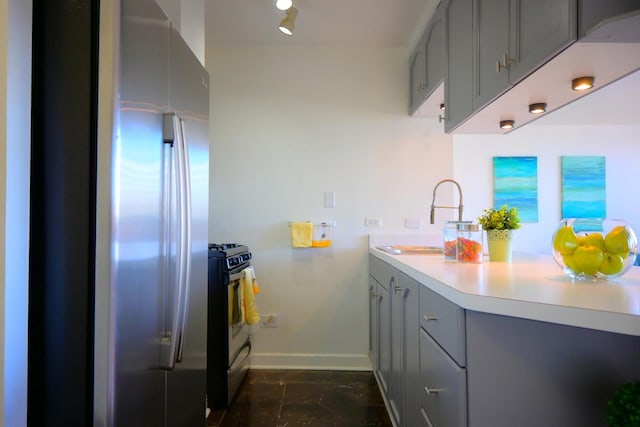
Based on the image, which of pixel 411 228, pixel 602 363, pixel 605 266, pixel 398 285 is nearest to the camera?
pixel 602 363

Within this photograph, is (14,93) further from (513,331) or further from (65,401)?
(513,331)

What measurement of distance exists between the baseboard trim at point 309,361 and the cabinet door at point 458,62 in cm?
187

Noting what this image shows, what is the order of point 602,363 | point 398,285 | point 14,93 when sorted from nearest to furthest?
point 14,93, point 602,363, point 398,285

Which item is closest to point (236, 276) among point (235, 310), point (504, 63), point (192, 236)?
point (235, 310)

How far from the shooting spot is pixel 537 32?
123cm

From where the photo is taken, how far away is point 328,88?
290cm

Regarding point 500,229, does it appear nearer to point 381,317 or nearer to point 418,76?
point 381,317

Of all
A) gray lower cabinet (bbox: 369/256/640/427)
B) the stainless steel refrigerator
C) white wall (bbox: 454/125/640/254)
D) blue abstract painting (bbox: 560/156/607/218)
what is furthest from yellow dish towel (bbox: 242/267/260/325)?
blue abstract painting (bbox: 560/156/607/218)

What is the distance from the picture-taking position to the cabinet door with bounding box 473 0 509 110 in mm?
1427

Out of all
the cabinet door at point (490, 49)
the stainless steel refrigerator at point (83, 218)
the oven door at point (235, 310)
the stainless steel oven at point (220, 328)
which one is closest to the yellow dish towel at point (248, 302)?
the oven door at point (235, 310)

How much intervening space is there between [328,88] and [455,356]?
2397 millimetres

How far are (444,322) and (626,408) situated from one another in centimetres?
44

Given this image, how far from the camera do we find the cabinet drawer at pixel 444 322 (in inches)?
38.3

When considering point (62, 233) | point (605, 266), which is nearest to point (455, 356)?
point (605, 266)
